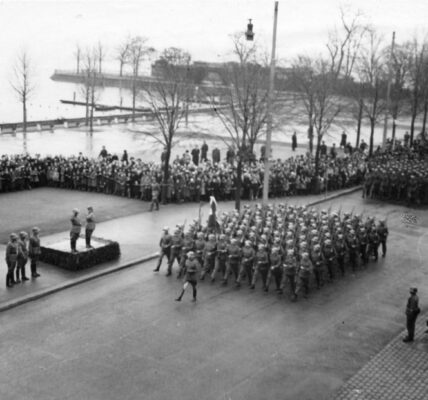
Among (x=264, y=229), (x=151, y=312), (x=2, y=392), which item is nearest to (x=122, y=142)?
(x=264, y=229)

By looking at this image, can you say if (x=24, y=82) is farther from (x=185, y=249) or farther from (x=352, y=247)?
(x=352, y=247)

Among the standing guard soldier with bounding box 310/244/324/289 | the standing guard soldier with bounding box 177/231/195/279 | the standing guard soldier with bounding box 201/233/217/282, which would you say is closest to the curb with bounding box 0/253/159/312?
the standing guard soldier with bounding box 177/231/195/279

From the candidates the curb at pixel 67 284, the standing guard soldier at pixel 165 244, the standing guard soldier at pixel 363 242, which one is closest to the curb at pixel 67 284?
the curb at pixel 67 284

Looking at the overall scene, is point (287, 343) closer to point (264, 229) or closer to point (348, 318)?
point (348, 318)

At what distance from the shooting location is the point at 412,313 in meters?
14.2

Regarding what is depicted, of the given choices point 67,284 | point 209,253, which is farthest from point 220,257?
point 67,284

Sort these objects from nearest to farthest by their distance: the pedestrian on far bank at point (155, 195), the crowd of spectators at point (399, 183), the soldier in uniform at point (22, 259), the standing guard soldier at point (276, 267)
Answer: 1. the soldier in uniform at point (22, 259)
2. the standing guard soldier at point (276, 267)
3. the pedestrian on far bank at point (155, 195)
4. the crowd of spectators at point (399, 183)

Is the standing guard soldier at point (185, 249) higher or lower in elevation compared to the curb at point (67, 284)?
higher

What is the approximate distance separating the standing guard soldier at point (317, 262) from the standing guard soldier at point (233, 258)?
2.10 meters

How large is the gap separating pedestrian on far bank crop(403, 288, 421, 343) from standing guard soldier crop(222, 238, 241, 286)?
17.3ft

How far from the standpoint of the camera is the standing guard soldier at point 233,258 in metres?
18.0

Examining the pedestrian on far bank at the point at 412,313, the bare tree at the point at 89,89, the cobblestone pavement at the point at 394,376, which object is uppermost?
the bare tree at the point at 89,89

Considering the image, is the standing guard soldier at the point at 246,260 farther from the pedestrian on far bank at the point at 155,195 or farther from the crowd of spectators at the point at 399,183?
the crowd of spectators at the point at 399,183

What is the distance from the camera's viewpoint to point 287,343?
553 inches
